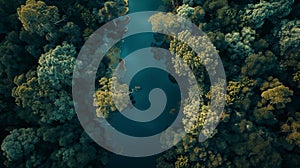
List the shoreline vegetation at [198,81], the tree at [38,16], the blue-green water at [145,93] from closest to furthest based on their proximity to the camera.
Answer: the tree at [38,16]
the shoreline vegetation at [198,81]
the blue-green water at [145,93]

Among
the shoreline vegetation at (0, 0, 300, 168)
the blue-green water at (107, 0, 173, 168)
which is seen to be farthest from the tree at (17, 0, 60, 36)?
the blue-green water at (107, 0, 173, 168)

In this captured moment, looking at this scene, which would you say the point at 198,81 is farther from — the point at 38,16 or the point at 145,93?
the point at 38,16

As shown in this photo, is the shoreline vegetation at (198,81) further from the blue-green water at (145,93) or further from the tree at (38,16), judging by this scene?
the blue-green water at (145,93)

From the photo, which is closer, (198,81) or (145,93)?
(198,81)

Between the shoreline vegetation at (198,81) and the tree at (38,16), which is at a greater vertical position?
the tree at (38,16)

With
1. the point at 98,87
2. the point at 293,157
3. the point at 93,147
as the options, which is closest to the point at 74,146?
the point at 93,147

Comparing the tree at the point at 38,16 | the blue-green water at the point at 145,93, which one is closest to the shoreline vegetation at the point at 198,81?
the tree at the point at 38,16

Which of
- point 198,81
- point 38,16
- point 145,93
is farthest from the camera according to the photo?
point 145,93

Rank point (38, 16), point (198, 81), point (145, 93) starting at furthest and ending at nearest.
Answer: point (145, 93)
point (198, 81)
point (38, 16)

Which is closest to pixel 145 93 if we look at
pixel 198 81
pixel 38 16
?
pixel 198 81

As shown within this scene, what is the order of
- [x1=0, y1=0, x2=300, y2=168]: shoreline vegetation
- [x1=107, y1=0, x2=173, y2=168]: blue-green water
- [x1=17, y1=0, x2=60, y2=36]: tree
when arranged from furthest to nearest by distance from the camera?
[x1=107, y1=0, x2=173, y2=168]: blue-green water < [x1=0, y1=0, x2=300, y2=168]: shoreline vegetation < [x1=17, y1=0, x2=60, y2=36]: tree

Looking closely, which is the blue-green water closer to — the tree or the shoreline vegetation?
the shoreline vegetation

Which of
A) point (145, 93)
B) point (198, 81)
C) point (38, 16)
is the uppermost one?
point (38, 16)
